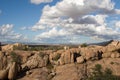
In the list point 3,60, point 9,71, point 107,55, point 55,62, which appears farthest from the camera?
point 107,55

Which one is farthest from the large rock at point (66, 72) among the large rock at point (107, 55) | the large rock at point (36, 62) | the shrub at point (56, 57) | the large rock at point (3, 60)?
the large rock at point (3, 60)

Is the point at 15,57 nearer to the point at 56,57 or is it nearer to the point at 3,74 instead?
the point at 3,74

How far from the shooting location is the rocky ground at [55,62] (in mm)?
80438

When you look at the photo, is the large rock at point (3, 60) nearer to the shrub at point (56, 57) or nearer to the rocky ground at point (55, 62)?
the rocky ground at point (55, 62)

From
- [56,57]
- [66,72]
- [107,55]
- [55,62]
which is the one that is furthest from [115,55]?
[55,62]

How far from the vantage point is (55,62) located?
289 feet

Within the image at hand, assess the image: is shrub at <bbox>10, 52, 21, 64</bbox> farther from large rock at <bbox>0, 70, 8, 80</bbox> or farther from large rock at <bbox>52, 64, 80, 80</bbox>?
large rock at <bbox>52, 64, 80, 80</bbox>

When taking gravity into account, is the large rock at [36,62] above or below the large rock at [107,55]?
below

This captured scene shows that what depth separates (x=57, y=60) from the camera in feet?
290

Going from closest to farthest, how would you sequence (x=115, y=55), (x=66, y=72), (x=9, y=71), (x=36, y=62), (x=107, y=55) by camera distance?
(x=66, y=72), (x=9, y=71), (x=115, y=55), (x=36, y=62), (x=107, y=55)

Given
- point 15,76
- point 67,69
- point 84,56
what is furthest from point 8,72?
point 84,56

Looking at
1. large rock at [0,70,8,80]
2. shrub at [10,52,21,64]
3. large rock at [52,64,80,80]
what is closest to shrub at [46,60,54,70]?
A: large rock at [52,64,80,80]

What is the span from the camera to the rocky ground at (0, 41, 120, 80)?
80.4m

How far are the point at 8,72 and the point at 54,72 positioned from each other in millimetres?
12336
